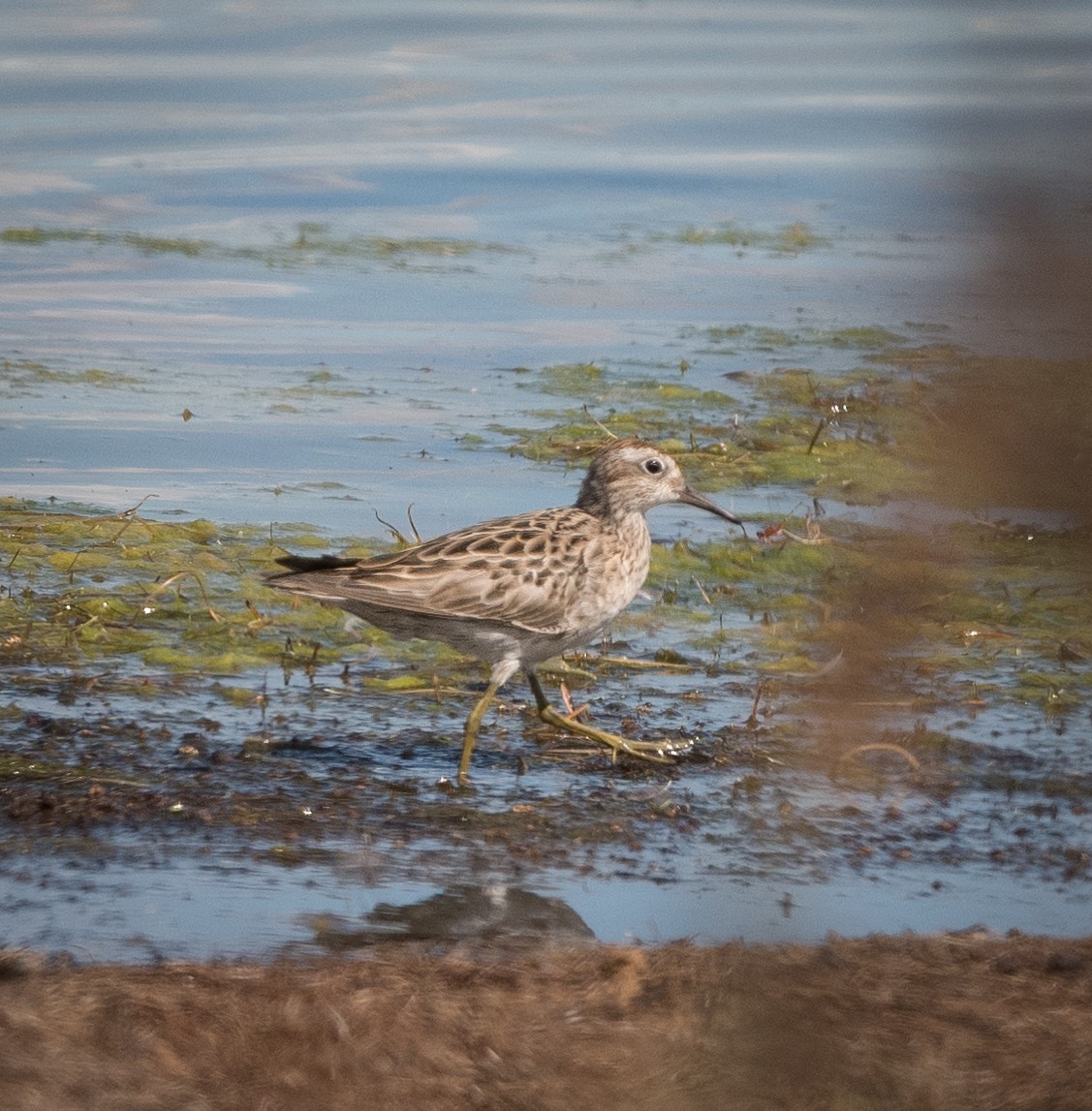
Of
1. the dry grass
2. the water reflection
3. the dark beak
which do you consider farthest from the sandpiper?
the dry grass

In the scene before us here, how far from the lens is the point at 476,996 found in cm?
436

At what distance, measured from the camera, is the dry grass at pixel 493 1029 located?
3.77m

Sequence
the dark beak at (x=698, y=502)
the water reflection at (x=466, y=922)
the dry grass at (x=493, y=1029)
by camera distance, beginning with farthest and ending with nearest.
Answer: the dark beak at (x=698, y=502) → the water reflection at (x=466, y=922) → the dry grass at (x=493, y=1029)

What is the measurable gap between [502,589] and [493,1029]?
2509mm

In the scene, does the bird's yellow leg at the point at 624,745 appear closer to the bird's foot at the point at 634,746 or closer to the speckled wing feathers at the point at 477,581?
the bird's foot at the point at 634,746

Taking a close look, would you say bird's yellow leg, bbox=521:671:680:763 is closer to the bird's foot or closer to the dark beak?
the bird's foot

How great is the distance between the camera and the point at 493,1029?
4.16 metres

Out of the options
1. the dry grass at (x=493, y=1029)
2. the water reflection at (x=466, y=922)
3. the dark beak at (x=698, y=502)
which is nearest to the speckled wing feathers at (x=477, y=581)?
the dark beak at (x=698, y=502)

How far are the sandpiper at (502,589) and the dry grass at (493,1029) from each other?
72.4 inches

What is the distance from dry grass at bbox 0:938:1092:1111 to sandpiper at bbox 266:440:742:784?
1.84 m

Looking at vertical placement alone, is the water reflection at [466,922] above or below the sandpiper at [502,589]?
below

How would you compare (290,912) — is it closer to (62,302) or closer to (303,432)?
(303,432)

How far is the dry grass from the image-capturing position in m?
3.77

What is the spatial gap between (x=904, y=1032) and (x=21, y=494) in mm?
6946
